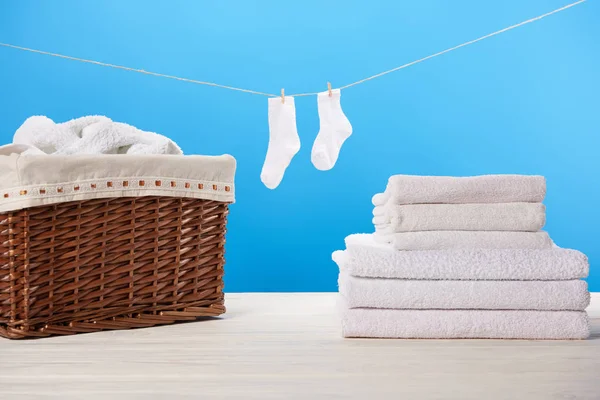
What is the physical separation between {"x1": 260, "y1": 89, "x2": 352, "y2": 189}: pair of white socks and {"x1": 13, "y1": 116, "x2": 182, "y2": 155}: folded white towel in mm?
231

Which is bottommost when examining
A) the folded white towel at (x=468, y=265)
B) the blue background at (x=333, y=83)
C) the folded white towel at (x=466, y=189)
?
the folded white towel at (x=468, y=265)

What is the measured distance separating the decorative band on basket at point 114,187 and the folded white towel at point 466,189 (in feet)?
1.25

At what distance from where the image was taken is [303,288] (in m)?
2.56

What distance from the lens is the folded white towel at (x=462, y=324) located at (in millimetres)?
1223

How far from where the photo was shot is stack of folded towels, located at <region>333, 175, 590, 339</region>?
122cm

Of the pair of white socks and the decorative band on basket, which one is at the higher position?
the pair of white socks

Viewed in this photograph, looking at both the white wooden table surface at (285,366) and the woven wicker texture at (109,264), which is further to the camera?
the woven wicker texture at (109,264)

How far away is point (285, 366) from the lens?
1.04 m

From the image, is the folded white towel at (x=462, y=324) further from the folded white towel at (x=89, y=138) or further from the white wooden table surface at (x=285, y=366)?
the folded white towel at (x=89, y=138)

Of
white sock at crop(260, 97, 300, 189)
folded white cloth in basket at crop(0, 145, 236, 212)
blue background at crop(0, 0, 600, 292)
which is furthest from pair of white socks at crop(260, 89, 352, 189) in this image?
blue background at crop(0, 0, 600, 292)

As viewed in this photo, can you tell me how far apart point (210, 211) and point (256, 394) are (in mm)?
628

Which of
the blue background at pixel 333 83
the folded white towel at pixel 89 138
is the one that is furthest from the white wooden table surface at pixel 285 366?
the blue background at pixel 333 83

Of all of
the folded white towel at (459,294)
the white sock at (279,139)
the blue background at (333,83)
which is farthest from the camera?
the blue background at (333,83)

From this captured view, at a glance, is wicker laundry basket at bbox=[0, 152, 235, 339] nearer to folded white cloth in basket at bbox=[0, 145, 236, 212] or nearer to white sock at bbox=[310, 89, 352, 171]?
folded white cloth in basket at bbox=[0, 145, 236, 212]
